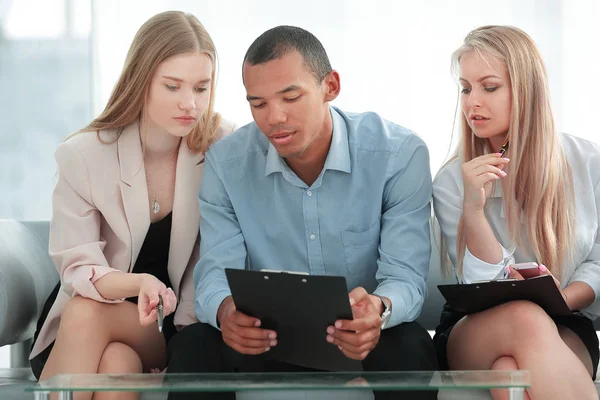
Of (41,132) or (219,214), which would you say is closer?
(219,214)

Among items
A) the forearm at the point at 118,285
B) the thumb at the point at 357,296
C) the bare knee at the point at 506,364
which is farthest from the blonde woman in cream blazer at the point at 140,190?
the bare knee at the point at 506,364

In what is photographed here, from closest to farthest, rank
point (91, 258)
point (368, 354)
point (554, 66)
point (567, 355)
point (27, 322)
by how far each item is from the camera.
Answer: point (567, 355) < point (368, 354) < point (91, 258) < point (27, 322) < point (554, 66)

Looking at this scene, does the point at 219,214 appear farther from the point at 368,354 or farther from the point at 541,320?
the point at 541,320

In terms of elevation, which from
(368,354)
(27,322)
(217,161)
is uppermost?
(217,161)

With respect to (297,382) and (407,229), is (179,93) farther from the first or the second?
(297,382)

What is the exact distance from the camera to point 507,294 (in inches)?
75.1

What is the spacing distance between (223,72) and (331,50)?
1.54ft

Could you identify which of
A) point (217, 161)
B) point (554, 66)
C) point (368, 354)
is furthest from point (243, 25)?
point (368, 354)

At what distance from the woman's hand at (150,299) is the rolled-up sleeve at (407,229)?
1.54ft

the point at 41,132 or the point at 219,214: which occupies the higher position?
the point at 219,214

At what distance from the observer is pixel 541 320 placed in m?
1.84

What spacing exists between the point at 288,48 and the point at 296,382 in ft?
2.84

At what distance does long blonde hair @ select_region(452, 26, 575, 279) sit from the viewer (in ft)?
6.95

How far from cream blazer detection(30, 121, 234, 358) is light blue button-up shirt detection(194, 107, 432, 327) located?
7 cm
